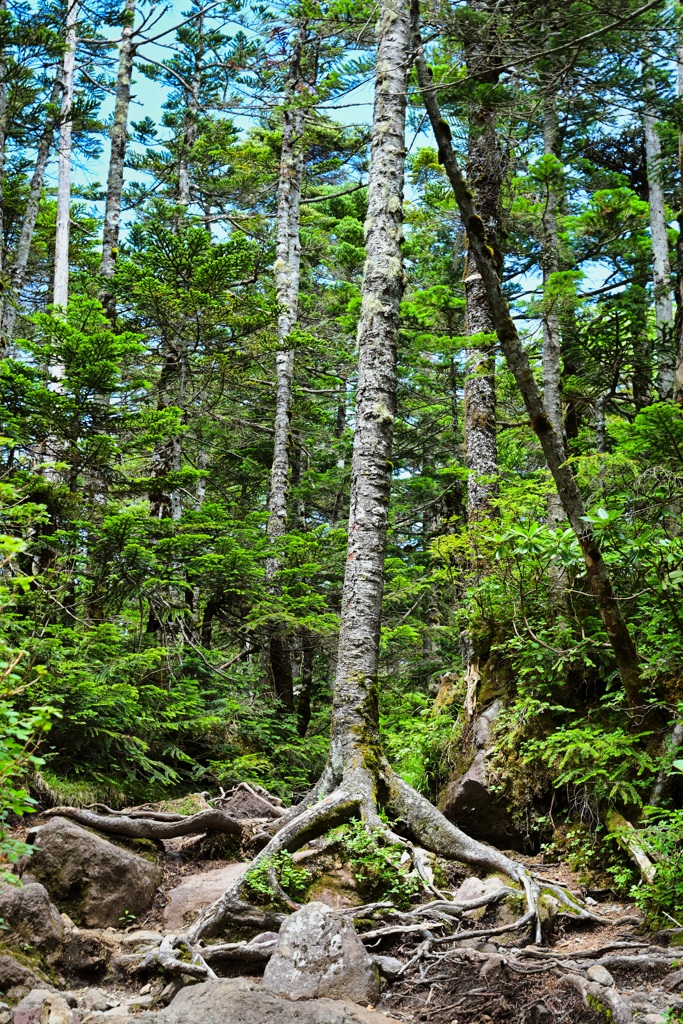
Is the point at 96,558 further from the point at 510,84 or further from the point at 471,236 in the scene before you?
the point at 510,84

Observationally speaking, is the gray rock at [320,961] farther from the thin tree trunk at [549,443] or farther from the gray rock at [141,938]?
the thin tree trunk at [549,443]

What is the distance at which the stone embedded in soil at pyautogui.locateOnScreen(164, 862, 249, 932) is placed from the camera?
5727 mm

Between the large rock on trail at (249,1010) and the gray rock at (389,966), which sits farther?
the gray rock at (389,966)

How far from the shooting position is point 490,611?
25.3 feet

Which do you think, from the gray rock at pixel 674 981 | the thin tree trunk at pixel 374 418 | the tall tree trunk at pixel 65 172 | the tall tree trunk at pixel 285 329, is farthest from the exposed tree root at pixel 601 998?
the tall tree trunk at pixel 65 172

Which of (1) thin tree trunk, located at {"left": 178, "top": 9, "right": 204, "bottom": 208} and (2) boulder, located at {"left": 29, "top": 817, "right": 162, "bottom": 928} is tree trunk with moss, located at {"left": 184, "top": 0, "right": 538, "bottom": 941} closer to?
(2) boulder, located at {"left": 29, "top": 817, "right": 162, "bottom": 928}

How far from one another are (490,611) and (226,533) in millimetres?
4597

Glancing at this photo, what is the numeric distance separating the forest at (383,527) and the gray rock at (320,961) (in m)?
0.27

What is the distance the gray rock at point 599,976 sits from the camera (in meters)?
3.43

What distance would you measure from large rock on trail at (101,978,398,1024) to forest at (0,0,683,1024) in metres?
0.72

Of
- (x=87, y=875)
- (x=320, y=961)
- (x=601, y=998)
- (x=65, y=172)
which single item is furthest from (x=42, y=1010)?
(x=65, y=172)

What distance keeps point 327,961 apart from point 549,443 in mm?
3701

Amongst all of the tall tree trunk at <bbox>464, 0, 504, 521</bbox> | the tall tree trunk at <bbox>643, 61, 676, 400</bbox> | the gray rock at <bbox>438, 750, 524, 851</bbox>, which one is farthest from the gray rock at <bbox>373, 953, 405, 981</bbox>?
the tall tree trunk at <bbox>643, 61, 676, 400</bbox>

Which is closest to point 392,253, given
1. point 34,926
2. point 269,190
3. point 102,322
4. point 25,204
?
point 102,322
